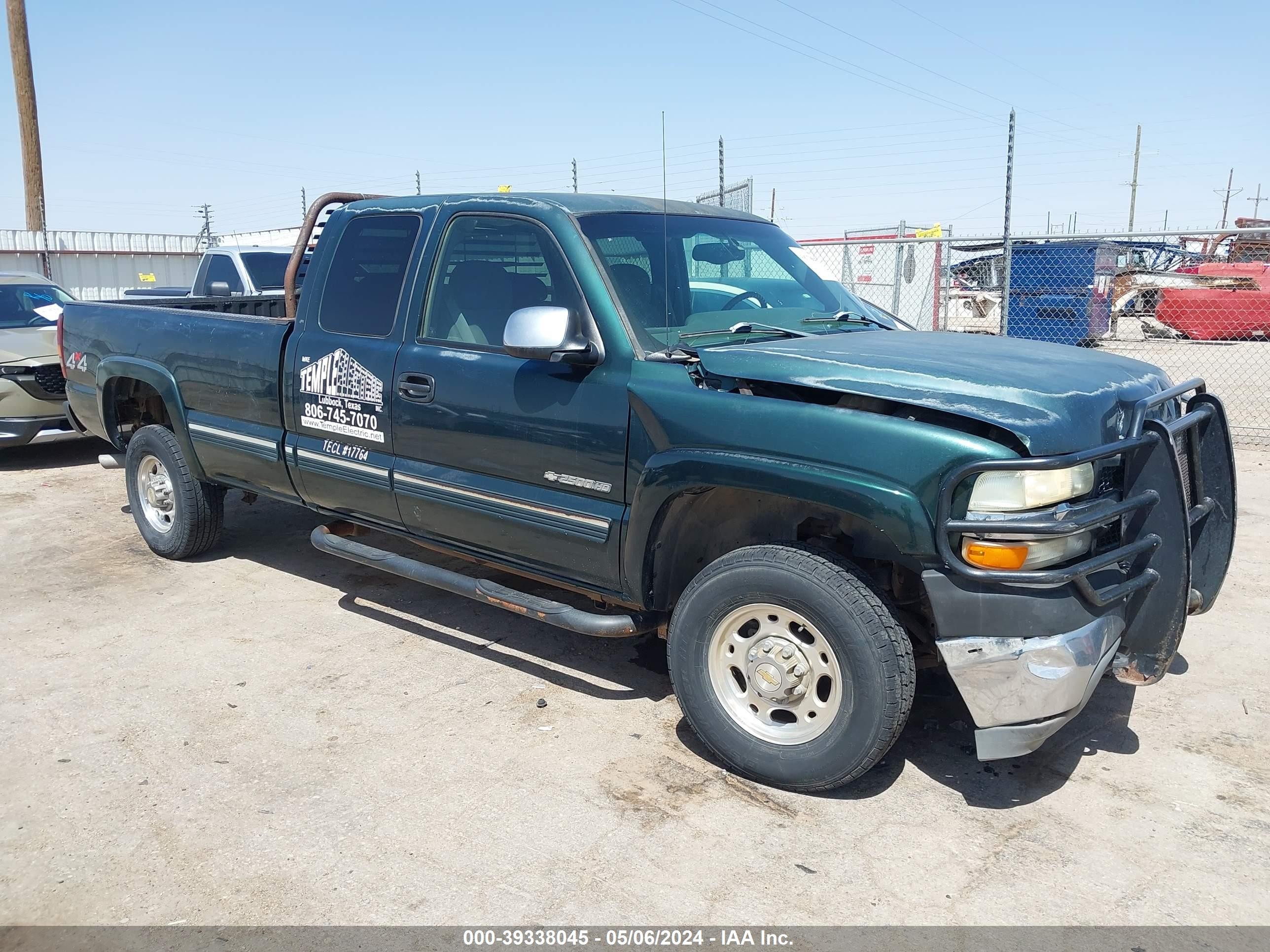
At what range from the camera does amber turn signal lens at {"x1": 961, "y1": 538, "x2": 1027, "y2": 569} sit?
296 cm

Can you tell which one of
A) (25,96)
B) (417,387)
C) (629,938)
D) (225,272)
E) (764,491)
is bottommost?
(629,938)

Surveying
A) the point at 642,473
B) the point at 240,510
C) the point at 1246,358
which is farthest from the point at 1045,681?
the point at 1246,358

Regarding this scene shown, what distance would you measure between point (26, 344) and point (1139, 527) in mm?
8808

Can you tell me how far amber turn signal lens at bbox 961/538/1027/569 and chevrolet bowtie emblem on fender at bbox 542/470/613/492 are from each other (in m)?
1.32

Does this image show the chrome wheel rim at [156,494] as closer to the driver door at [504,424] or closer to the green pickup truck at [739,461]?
the green pickup truck at [739,461]

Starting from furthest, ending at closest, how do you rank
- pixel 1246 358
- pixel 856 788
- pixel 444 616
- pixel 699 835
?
pixel 1246 358
pixel 444 616
pixel 856 788
pixel 699 835

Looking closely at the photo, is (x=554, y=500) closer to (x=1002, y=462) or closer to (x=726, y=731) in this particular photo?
(x=726, y=731)

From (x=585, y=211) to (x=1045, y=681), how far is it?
94.9 inches

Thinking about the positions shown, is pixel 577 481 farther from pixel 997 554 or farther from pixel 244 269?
pixel 244 269

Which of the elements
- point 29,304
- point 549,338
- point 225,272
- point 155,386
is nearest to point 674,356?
point 549,338

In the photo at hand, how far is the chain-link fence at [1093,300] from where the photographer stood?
15.3 metres

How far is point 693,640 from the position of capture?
353 centimetres

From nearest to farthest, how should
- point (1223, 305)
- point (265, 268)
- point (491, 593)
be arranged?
point (491, 593) < point (265, 268) < point (1223, 305)

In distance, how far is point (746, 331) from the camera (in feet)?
13.0
